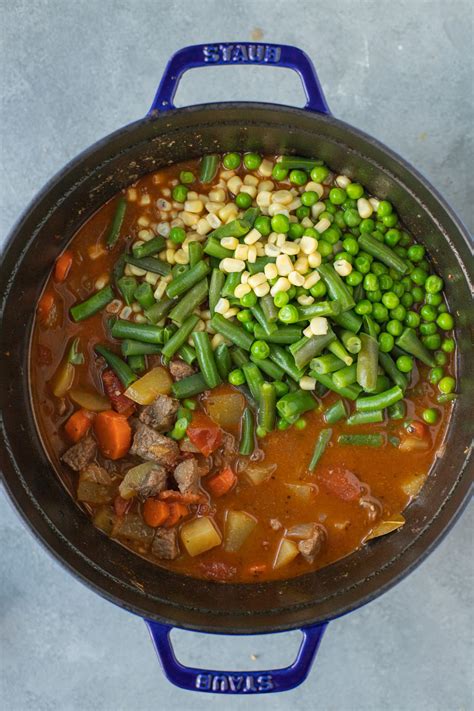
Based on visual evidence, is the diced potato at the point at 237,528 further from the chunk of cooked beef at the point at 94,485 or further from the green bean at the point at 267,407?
the chunk of cooked beef at the point at 94,485

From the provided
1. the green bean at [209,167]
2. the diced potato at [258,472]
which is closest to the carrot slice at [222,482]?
the diced potato at [258,472]

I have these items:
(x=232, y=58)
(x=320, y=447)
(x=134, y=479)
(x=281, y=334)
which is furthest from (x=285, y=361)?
(x=232, y=58)

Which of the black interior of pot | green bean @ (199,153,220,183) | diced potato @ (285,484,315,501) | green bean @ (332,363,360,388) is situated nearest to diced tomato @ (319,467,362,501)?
diced potato @ (285,484,315,501)

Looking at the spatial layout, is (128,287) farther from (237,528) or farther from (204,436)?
(237,528)

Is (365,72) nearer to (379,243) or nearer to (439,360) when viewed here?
(379,243)

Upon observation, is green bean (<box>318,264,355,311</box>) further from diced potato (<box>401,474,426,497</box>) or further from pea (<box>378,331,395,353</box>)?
diced potato (<box>401,474,426,497</box>)

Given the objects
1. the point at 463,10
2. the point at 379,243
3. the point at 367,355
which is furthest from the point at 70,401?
the point at 463,10
